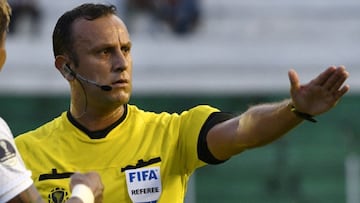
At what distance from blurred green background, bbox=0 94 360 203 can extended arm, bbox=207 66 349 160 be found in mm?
11564

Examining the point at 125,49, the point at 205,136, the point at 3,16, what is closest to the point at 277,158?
the point at 125,49

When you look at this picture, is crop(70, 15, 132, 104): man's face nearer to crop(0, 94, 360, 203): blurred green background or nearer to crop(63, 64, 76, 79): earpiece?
crop(63, 64, 76, 79): earpiece

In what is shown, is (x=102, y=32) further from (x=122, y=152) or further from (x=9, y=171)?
(x=9, y=171)

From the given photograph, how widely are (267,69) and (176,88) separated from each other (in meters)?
1.40

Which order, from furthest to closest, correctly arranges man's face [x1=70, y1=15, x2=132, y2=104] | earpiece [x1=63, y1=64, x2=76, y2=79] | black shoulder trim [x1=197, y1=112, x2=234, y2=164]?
earpiece [x1=63, y1=64, x2=76, y2=79], man's face [x1=70, y1=15, x2=132, y2=104], black shoulder trim [x1=197, y1=112, x2=234, y2=164]

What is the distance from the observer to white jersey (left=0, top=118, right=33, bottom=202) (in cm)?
461

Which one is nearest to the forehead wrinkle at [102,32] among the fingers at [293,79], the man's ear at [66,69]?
the man's ear at [66,69]

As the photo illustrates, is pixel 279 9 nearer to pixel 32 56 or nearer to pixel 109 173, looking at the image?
pixel 32 56

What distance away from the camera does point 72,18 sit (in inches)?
261

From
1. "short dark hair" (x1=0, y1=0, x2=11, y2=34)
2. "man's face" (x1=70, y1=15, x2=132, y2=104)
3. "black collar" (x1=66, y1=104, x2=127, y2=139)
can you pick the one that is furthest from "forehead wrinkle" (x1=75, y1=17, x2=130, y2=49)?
"short dark hair" (x1=0, y1=0, x2=11, y2=34)

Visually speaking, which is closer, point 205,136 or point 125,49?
point 205,136

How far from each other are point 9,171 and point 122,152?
1.70 metres

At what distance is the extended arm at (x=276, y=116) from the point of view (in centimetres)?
534

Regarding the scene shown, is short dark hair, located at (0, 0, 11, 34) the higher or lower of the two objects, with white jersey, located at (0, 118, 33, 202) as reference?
higher
